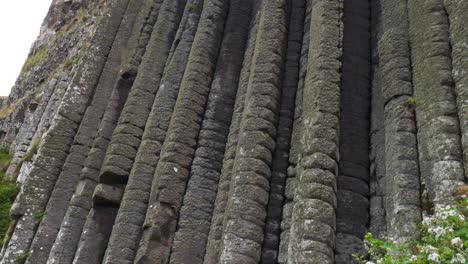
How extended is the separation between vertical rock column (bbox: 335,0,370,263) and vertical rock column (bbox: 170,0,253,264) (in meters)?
2.43

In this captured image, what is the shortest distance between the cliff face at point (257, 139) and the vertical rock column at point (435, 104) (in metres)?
0.02

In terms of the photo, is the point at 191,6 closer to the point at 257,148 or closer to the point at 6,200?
the point at 257,148

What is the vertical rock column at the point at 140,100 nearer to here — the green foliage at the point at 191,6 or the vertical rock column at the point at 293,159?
the green foliage at the point at 191,6

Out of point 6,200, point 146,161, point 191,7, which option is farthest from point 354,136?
point 6,200

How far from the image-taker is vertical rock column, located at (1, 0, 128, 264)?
11492 mm

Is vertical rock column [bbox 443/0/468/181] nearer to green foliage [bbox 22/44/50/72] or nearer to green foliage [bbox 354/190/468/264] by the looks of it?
green foliage [bbox 354/190/468/264]

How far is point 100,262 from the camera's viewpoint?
9680 mm

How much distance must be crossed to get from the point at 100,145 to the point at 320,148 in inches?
244

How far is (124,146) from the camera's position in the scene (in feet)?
34.8

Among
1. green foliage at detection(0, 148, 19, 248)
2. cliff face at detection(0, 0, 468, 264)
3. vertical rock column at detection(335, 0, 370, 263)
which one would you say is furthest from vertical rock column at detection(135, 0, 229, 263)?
green foliage at detection(0, 148, 19, 248)

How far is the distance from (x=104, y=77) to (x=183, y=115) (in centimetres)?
492

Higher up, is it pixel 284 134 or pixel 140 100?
pixel 140 100

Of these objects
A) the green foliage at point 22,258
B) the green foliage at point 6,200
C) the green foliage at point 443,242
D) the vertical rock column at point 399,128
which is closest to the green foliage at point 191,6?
the vertical rock column at point 399,128

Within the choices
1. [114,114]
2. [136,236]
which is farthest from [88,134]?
[136,236]
